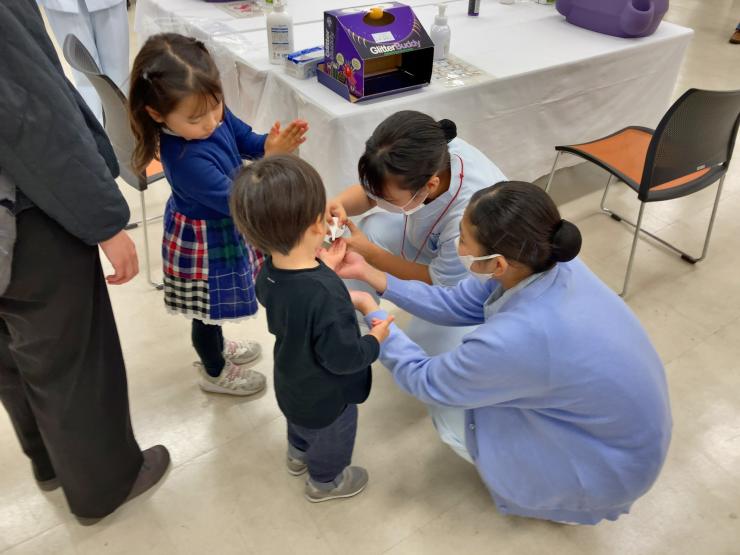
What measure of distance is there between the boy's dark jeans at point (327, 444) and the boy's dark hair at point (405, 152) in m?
0.57

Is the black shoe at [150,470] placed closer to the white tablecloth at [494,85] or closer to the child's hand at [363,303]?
the child's hand at [363,303]

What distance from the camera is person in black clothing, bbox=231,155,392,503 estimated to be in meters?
1.06

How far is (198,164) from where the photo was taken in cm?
138

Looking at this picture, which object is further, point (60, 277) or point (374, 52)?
point (374, 52)

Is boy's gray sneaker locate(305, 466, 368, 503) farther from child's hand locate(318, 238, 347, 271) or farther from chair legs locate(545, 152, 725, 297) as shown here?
chair legs locate(545, 152, 725, 297)

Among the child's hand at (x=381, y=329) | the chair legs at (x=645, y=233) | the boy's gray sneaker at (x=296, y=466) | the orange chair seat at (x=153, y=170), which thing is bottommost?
the boy's gray sneaker at (x=296, y=466)

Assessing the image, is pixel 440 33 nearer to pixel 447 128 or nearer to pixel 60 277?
pixel 447 128

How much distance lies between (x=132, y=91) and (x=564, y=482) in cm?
132

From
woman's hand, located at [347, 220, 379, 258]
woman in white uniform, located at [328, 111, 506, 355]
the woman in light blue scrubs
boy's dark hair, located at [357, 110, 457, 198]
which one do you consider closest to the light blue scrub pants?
woman in white uniform, located at [328, 111, 506, 355]

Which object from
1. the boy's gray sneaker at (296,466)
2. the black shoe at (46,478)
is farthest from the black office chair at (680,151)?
the black shoe at (46,478)

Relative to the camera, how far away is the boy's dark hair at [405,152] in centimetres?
139

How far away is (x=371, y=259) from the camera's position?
175cm

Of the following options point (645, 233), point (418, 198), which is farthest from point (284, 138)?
point (645, 233)

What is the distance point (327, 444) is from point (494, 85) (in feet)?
4.83
